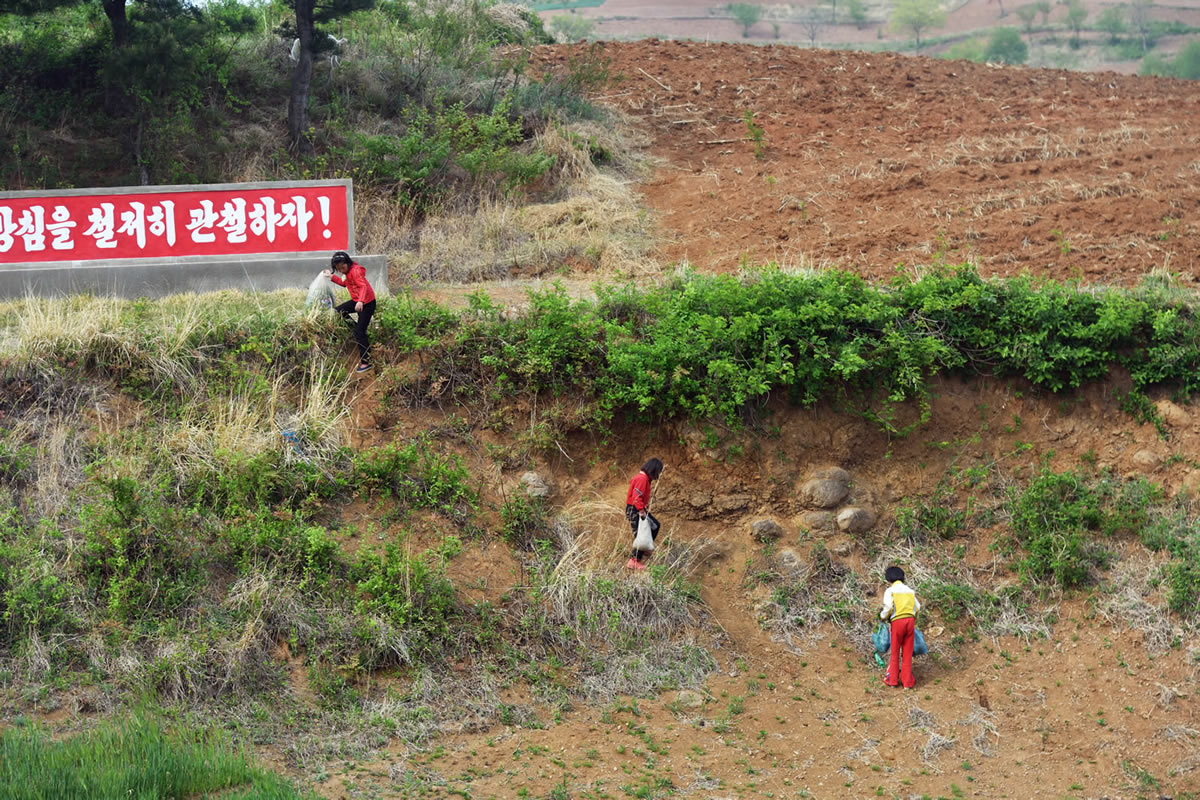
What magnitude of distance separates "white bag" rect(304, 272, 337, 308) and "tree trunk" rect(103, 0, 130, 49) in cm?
574

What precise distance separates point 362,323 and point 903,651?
4804 mm

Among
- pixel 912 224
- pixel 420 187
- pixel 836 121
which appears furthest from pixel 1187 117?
pixel 420 187

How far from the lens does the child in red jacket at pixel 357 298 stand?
9672 millimetres

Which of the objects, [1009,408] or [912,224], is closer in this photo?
[1009,408]

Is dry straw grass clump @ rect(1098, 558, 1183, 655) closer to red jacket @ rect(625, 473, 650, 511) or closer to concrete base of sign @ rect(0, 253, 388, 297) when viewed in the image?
red jacket @ rect(625, 473, 650, 511)

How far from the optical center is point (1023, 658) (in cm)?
885

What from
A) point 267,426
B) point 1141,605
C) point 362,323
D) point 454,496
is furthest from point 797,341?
point 267,426

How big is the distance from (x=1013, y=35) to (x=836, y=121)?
15.7m

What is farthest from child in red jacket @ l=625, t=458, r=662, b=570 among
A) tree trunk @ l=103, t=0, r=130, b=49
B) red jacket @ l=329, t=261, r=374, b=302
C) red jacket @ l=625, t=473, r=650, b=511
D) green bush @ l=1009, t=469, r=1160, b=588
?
tree trunk @ l=103, t=0, r=130, b=49

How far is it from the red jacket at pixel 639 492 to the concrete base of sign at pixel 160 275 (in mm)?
3293

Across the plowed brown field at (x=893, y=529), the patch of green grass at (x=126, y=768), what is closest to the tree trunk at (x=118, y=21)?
the plowed brown field at (x=893, y=529)

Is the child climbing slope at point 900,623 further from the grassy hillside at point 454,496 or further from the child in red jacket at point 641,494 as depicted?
the child in red jacket at point 641,494

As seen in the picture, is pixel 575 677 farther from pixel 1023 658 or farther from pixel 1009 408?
pixel 1009 408

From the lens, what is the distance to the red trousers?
334 inches
